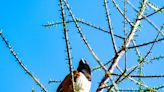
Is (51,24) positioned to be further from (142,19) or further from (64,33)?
(64,33)

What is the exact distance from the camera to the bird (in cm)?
401

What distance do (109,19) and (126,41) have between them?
236 mm

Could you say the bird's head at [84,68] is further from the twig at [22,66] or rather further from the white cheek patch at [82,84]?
the twig at [22,66]

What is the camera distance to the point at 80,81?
4230 mm

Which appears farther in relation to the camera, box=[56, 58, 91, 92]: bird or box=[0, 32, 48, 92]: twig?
box=[56, 58, 91, 92]: bird

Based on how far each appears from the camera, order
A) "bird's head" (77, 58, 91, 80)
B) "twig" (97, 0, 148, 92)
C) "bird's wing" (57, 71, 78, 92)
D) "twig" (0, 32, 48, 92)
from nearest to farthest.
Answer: "twig" (0, 32, 48, 92) < "twig" (97, 0, 148, 92) < "bird's wing" (57, 71, 78, 92) < "bird's head" (77, 58, 91, 80)

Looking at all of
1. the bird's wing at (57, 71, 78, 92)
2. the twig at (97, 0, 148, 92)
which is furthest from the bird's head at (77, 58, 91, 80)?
the twig at (97, 0, 148, 92)

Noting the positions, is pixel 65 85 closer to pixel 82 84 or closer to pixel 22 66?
pixel 82 84

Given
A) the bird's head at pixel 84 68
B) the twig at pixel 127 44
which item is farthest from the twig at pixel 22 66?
the bird's head at pixel 84 68

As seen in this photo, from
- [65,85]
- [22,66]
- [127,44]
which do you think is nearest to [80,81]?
[65,85]

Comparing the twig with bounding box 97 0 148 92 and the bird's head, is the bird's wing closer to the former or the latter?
the bird's head

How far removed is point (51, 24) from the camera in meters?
3.93

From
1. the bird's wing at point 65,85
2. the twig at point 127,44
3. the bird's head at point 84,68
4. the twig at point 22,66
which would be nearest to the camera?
the twig at point 22,66

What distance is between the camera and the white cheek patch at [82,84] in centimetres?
406
